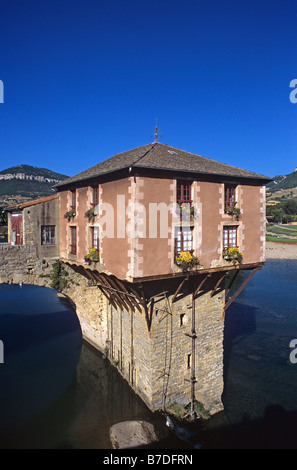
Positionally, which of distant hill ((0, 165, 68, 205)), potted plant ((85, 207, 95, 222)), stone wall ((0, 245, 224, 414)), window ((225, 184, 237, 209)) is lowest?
stone wall ((0, 245, 224, 414))

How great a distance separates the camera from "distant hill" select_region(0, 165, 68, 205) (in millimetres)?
92438

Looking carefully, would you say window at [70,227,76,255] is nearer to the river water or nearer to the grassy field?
the river water

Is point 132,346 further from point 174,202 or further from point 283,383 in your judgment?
point 283,383

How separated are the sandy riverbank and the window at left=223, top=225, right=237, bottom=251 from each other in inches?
Result: 2188

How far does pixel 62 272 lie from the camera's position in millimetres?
18438

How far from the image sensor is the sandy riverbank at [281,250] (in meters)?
68.1

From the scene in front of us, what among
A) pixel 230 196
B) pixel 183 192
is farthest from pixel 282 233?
pixel 183 192

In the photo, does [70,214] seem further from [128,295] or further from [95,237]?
[128,295]

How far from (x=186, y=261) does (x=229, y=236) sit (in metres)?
3.23

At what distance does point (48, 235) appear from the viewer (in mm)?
18266

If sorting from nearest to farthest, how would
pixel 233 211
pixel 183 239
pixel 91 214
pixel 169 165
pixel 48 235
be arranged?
pixel 169 165, pixel 183 239, pixel 233 211, pixel 91 214, pixel 48 235

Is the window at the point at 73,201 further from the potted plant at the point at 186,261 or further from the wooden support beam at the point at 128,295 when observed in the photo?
the potted plant at the point at 186,261

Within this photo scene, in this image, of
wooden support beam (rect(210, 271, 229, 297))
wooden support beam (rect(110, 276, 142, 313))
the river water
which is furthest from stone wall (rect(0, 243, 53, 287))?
wooden support beam (rect(210, 271, 229, 297))
